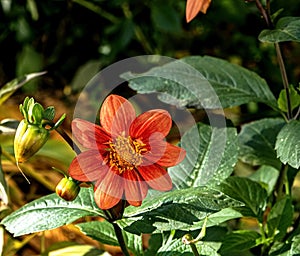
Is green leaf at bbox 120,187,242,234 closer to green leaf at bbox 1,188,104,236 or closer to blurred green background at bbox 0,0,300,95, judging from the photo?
green leaf at bbox 1,188,104,236

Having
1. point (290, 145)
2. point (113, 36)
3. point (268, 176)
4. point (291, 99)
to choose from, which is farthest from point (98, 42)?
point (290, 145)

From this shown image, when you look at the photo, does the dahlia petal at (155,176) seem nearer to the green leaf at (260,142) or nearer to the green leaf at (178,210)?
the green leaf at (178,210)

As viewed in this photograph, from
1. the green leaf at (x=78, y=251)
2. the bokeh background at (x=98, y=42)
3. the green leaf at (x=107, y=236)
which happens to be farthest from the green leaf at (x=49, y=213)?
the bokeh background at (x=98, y=42)

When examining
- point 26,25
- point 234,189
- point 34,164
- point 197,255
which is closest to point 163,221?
point 197,255

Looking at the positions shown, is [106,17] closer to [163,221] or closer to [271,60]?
[271,60]

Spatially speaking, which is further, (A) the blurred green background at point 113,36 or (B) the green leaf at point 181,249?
(A) the blurred green background at point 113,36

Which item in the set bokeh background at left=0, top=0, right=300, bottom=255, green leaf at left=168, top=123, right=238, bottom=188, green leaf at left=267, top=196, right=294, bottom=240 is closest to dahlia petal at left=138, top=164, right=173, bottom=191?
green leaf at left=168, top=123, right=238, bottom=188
